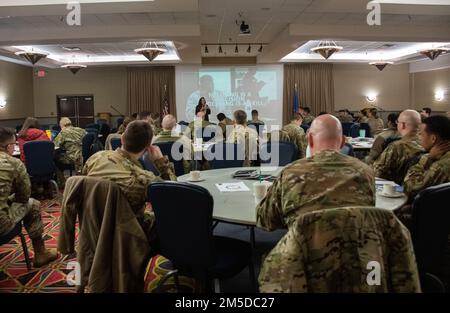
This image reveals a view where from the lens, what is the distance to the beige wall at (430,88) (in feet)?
42.0

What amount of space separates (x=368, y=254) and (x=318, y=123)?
75cm

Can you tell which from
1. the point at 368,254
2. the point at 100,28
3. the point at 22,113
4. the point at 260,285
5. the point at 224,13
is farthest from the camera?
the point at 22,113

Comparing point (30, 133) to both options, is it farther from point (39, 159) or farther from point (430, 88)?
point (430, 88)

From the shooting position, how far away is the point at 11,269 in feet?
12.0

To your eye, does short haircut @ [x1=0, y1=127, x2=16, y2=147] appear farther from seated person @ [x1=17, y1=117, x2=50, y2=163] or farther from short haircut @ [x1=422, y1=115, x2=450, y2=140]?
short haircut @ [x1=422, y1=115, x2=450, y2=140]

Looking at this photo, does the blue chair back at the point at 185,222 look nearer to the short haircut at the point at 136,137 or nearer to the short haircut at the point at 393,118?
the short haircut at the point at 136,137

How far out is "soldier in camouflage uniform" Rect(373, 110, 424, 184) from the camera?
3.65 meters

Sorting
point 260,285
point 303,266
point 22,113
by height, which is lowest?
point 260,285

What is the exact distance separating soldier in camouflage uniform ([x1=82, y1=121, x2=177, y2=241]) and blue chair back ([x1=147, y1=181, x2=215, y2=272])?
247mm

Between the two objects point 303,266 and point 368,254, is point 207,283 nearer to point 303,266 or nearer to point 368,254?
point 303,266

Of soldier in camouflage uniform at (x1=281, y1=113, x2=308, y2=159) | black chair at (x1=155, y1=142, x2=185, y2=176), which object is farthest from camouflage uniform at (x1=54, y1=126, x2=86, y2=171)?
soldier in camouflage uniform at (x1=281, y1=113, x2=308, y2=159)

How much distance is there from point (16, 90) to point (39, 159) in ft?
29.3
